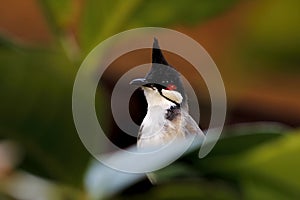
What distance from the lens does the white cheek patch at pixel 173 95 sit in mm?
242

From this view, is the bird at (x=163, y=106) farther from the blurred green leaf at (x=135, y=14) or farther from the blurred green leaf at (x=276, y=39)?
the blurred green leaf at (x=276, y=39)

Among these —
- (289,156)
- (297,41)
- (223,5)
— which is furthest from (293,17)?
(289,156)

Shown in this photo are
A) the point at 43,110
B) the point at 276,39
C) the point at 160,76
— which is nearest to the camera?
the point at 160,76

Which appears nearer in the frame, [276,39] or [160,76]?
[160,76]

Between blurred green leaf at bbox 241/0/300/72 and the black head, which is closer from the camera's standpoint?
the black head

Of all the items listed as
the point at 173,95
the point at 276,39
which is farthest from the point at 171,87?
the point at 276,39

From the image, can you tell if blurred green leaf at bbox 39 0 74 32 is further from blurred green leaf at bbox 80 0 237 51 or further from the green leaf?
the green leaf

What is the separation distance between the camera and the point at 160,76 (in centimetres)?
24

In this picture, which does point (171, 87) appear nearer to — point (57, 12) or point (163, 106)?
point (163, 106)

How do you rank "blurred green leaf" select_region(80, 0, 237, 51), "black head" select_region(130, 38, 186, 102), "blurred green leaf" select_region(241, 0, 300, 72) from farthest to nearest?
"blurred green leaf" select_region(241, 0, 300, 72)
"blurred green leaf" select_region(80, 0, 237, 51)
"black head" select_region(130, 38, 186, 102)

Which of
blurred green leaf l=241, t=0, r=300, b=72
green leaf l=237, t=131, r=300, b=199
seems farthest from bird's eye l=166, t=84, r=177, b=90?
blurred green leaf l=241, t=0, r=300, b=72

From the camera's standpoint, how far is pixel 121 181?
0.32 meters

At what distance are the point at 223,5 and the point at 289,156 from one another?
5.3 inches

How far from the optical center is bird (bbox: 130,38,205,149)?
243 mm
